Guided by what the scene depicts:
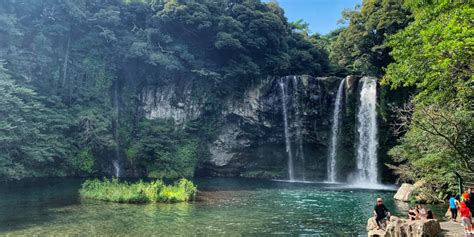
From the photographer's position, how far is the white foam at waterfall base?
117ft

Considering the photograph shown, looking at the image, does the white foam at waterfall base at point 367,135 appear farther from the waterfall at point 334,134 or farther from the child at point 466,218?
the child at point 466,218

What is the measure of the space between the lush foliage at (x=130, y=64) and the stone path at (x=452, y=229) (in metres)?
28.6

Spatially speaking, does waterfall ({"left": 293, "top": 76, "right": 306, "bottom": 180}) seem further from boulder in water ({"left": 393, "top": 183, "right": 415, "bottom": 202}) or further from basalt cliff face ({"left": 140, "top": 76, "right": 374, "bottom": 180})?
boulder in water ({"left": 393, "top": 183, "right": 415, "bottom": 202})

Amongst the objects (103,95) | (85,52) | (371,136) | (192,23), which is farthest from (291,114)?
(85,52)

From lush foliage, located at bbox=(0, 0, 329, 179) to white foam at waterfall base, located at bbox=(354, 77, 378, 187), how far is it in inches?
340

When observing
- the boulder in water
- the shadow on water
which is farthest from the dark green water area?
the boulder in water

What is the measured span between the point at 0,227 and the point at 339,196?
1935 centimetres

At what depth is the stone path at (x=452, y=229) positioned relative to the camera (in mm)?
11781

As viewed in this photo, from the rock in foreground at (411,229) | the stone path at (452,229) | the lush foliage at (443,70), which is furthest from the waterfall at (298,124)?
the rock in foreground at (411,229)

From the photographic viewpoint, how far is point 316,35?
60.2 m

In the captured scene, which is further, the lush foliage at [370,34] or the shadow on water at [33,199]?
the lush foliage at [370,34]

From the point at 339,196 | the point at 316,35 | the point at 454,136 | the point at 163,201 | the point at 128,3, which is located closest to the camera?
the point at 454,136

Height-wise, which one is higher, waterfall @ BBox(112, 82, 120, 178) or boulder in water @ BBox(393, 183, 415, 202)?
waterfall @ BBox(112, 82, 120, 178)

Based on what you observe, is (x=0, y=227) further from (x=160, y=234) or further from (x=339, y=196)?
(x=339, y=196)
